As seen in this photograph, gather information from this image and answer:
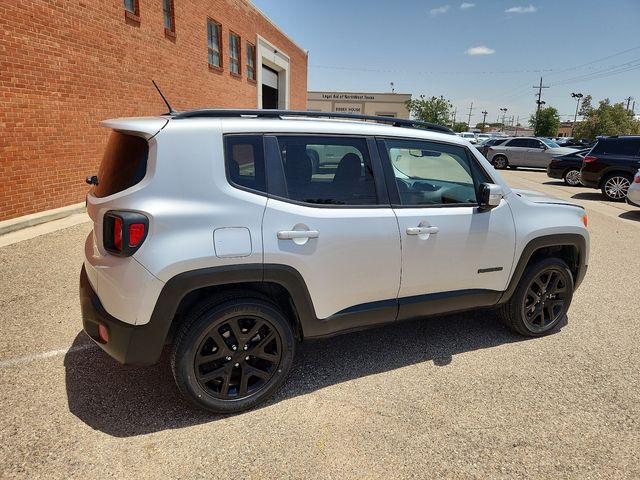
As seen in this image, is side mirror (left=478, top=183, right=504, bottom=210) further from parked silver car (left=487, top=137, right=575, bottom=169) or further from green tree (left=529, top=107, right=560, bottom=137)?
green tree (left=529, top=107, right=560, bottom=137)

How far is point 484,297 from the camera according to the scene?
11.3ft

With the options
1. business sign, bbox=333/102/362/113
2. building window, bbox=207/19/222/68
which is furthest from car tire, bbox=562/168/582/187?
business sign, bbox=333/102/362/113

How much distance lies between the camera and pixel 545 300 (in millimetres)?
3789

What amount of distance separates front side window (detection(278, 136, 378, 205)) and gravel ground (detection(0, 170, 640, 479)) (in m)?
1.32

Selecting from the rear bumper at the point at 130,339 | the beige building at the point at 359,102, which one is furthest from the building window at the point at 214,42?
the beige building at the point at 359,102

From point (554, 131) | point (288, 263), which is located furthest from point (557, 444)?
A: point (554, 131)

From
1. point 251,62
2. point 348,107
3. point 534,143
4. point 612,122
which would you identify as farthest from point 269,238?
point 348,107

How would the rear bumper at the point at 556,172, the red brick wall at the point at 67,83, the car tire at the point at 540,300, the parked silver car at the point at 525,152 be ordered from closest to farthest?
the car tire at the point at 540,300, the red brick wall at the point at 67,83, the rear bumper at the point at 556,172, the parked silver car at the point at 525,152

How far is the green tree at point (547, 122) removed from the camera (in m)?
68.4

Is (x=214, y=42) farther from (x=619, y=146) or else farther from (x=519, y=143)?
(x=519, y=143)

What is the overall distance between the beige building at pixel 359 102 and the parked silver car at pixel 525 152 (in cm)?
3768

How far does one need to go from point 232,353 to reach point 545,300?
9.15 feet

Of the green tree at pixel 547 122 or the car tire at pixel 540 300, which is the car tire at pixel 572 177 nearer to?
the car tire at pixel 540 300

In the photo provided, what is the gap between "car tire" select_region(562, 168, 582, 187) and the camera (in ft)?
49.5
